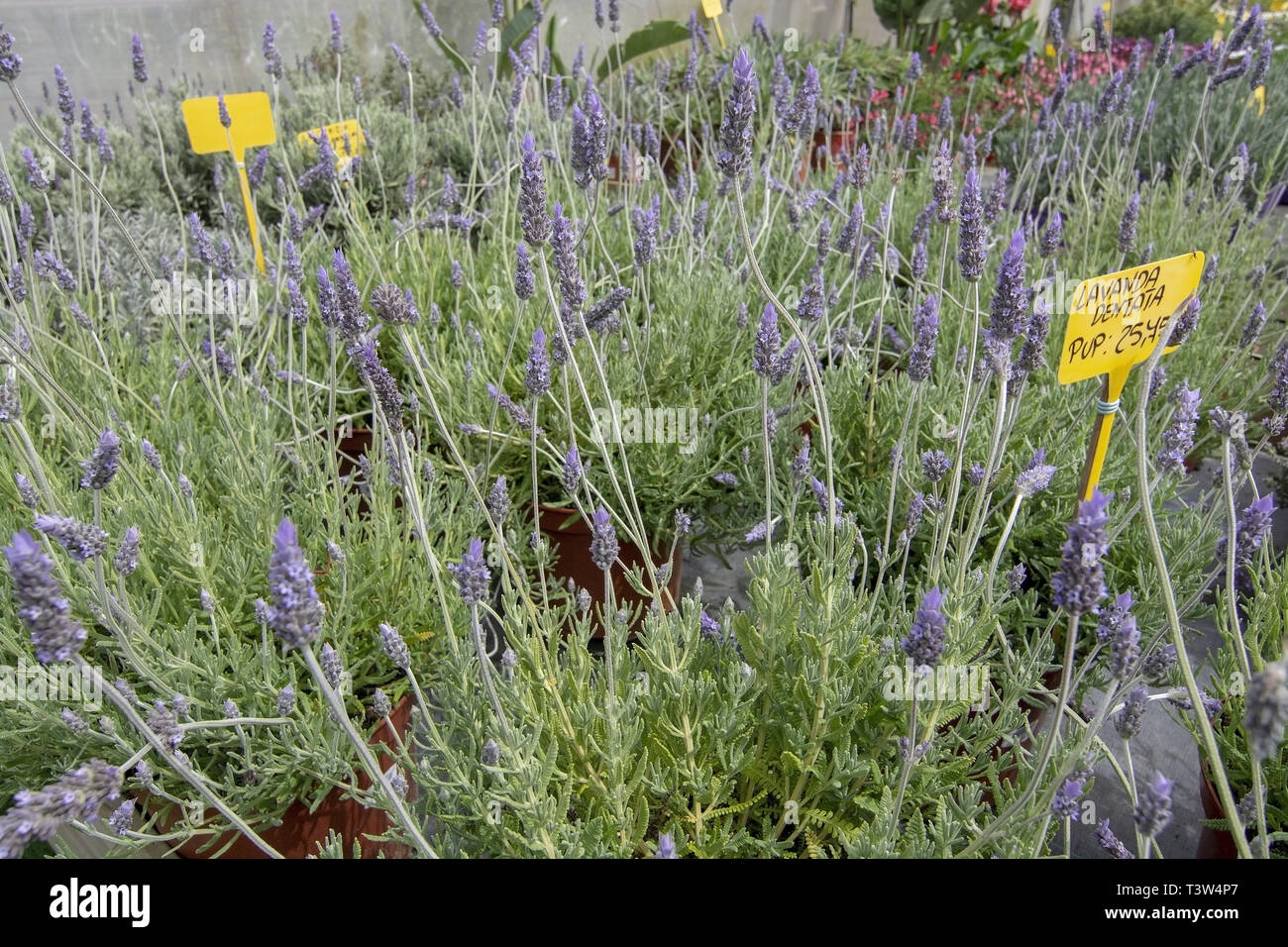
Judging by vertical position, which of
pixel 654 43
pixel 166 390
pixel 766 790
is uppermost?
pixel 654 43

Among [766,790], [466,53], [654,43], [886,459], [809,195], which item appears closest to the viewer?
[766,790]

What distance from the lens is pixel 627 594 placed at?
1813 millimetres

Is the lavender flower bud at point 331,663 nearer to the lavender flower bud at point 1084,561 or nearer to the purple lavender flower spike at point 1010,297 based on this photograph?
the lavender flower bud at point 1084,561

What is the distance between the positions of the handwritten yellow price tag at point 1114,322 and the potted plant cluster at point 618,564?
0.16 feet

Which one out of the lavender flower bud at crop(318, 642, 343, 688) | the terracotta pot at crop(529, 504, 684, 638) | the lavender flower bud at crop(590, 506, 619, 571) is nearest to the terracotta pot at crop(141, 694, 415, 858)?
the lavender flower bud at crop(318, 642, 343, 688)

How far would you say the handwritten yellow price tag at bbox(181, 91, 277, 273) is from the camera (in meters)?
1.95

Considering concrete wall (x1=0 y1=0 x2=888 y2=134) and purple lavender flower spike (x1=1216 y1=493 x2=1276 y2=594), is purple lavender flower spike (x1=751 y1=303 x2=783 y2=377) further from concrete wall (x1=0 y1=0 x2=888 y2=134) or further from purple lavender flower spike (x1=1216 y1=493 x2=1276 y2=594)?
concrete wall (x1=0 y1=0 x2=888 y2=134)

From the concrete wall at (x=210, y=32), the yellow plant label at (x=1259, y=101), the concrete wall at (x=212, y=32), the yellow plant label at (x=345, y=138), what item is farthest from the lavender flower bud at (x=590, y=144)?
the yellow plant label at (x=1259, y=101)

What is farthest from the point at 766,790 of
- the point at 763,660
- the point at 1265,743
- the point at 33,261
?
the point at 33,261

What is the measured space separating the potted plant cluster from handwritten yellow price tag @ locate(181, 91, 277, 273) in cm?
15

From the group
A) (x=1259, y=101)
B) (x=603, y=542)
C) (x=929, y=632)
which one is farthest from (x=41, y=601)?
(x=1259, y=101)

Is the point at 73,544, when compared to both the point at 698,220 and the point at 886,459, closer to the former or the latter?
the point at 886,459

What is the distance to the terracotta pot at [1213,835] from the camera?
44.6 inches
